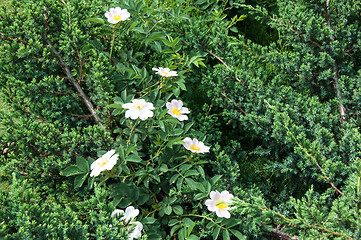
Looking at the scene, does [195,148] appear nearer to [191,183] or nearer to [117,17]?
[191,183]

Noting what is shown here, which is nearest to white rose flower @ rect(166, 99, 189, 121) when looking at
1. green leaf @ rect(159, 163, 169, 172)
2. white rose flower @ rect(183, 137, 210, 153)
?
white rose flower @ rect(183, 137, 210, 153)

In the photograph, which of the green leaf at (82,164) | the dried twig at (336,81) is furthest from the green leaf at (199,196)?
the dried twig at (336,81)

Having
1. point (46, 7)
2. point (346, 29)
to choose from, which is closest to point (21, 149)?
point (46, 7)

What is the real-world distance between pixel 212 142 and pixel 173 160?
0.58 metres

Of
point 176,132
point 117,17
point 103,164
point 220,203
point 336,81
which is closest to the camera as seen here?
point 103,164

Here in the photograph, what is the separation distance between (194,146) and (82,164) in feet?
2.13

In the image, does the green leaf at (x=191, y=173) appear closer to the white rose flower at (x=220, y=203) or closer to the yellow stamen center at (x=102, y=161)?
the white rose flower at (x=220, y=203)

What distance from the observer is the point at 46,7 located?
2.26 metres

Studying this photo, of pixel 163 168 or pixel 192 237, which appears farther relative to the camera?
pixel 163 168

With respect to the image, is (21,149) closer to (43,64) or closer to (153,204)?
(43,64)

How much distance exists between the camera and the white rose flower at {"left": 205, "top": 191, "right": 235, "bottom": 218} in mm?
1840

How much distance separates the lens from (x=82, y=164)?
72.3 inches

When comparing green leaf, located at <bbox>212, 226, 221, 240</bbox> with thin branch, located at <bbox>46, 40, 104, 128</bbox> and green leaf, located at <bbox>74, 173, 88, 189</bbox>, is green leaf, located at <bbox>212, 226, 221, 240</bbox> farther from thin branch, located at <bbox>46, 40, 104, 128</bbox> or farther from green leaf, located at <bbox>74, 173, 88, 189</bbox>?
thin branch, located at <bbox>46, 40, 104, 128</bbox>

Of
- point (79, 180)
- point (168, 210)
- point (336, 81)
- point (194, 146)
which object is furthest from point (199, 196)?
point (336, 81)
